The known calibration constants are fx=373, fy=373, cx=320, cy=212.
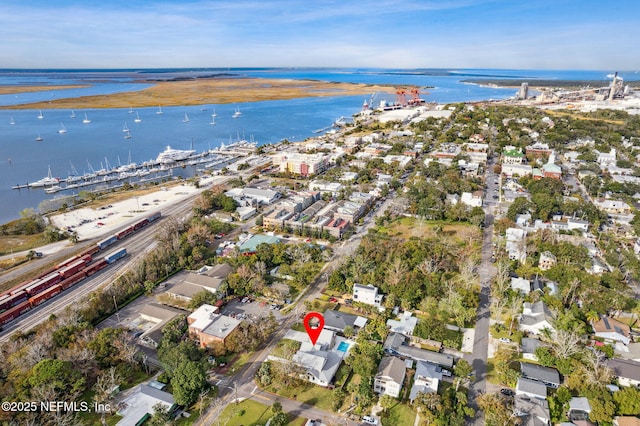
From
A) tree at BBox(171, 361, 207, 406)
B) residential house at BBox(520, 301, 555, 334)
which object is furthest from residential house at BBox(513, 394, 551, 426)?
tree at BBox(171, 361, 207, 406)

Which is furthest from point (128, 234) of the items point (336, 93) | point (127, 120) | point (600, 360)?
point (336, 93)

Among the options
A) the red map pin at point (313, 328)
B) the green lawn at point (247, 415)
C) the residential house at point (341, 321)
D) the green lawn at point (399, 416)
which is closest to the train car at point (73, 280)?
the green lawn at point (247, 415)

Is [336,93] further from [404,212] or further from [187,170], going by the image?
[404,212]

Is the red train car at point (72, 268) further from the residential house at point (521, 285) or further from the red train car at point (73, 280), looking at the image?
the residential house at point (521, 285)

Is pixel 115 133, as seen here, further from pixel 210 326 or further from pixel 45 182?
pixel 210 326

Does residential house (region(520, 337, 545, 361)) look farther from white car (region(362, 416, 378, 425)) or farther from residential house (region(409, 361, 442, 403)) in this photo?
white car (region(362, 416, 378, 425))
